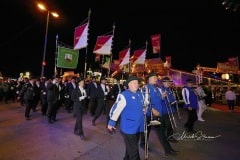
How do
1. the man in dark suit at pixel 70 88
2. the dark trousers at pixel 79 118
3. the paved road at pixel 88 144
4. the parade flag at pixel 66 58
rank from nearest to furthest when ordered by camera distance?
the paved road at pixel 88 144 < the dark trousers at pixel 79 118 < the parade flag at pixel 66 58 < the man in dark suit at pixel 70 88

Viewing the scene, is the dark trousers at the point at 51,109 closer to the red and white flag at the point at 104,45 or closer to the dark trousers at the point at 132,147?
the red and white flag at the point at 104,45

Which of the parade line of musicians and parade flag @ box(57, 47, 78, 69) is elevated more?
parade flag @ box(57, 47, 78, 69)

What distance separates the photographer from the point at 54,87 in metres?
12.1

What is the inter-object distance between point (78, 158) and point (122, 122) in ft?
6.62

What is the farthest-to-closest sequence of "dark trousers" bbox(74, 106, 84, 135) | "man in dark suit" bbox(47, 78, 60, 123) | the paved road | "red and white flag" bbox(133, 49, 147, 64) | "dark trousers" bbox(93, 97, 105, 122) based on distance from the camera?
"red and white flag" bbox(133, 49, 147, 64) → "man in dark suit" bbox(47, 78, 60, 123) → "dark trousers" bbox(93, 97, 105, 122) → "dark trousers" bbox(74, 106, 84, 135) → the paved road

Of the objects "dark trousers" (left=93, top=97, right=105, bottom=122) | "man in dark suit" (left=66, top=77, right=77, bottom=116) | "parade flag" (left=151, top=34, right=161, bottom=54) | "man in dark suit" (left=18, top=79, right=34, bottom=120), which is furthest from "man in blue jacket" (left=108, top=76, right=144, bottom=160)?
"parade flag" (left=151, top=34, right=161, bottom=54)

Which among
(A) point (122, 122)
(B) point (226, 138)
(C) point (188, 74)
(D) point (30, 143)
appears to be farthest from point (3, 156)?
(C) point (188, 74)

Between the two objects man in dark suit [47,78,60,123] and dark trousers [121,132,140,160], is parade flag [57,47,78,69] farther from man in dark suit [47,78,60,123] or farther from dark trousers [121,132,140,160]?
dark trousers [121,132,140,160]

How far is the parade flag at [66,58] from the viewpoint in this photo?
48.5 ft

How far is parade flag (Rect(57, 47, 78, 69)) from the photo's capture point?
48.5ft

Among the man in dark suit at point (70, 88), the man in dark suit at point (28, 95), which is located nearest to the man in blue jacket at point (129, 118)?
the man in dark suit at point (28, 95)

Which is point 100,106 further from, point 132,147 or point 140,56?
point 140,56

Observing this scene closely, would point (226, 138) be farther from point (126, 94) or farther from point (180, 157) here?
point (126, 94)

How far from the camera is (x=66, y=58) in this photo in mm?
15125
